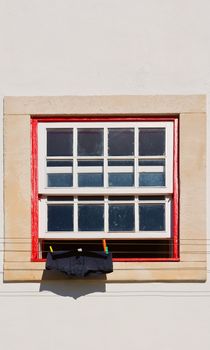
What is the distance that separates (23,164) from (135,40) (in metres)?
1.41

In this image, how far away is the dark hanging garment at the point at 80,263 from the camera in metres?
5.50

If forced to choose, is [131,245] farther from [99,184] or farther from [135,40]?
[135,40]

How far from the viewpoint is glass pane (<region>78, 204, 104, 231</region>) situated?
18.8 ft

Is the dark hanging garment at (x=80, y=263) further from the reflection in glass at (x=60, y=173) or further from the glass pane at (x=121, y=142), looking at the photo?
the glass pane at (x=121, y=142)

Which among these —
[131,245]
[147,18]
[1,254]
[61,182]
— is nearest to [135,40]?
[147,18]

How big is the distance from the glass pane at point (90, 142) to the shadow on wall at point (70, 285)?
3.45ft

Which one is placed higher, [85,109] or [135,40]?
[135,40]

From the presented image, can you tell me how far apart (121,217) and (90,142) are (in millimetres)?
692

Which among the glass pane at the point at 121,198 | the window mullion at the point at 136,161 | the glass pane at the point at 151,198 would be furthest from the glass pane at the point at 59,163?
the glass pane at the point at 151,198

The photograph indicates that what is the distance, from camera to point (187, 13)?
18.7 feet

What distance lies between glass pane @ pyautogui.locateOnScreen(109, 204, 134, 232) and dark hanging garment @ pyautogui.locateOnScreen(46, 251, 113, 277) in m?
0.28

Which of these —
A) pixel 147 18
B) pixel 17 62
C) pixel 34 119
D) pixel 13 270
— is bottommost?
pixel 13 270

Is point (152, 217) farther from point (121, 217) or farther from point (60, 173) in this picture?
point (60, 173)

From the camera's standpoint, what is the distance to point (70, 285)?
5660 mm
